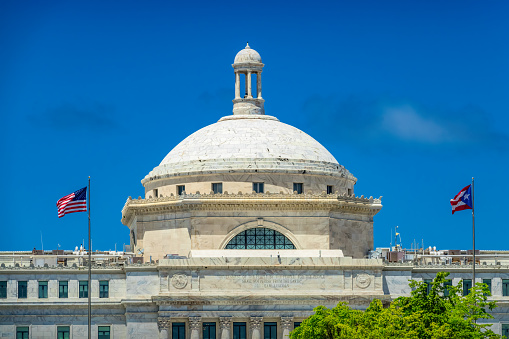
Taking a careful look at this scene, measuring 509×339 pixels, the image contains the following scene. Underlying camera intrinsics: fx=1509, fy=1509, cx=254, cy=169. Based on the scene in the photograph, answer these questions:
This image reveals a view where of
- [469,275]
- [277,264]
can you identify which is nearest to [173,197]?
[277,264]

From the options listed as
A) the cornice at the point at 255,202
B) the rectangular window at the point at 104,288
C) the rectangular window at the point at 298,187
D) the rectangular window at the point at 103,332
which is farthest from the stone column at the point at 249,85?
the rectangular window at the point at 103,332

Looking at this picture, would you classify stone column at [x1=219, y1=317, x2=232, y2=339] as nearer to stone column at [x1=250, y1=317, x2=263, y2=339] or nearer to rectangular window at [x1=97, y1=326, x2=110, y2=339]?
stone column at [x1=250, y1=317, x2=263, y2=339]

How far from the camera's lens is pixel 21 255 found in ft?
410

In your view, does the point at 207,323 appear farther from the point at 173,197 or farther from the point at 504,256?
the point at 504,256

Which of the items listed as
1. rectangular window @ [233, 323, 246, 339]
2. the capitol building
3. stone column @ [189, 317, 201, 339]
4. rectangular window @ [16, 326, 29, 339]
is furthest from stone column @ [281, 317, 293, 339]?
rectangular window @ [16, 326, 29, 339]

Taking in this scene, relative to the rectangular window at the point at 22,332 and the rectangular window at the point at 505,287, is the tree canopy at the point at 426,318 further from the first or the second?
the rectangular window at the point at 22,332

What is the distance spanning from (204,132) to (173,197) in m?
8.48

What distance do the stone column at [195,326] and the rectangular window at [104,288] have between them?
7.18 metres

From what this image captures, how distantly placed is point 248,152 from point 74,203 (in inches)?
734

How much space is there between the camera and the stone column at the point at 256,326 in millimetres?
113875

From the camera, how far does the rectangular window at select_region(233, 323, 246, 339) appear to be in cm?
11462

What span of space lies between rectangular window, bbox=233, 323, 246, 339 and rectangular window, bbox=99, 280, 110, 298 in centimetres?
1022

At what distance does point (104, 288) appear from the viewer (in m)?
116

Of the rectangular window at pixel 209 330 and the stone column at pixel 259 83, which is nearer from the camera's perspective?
the rectangular window at pixel 209 330
